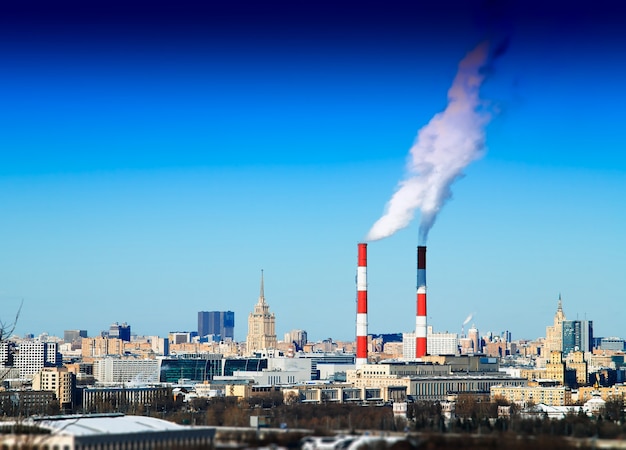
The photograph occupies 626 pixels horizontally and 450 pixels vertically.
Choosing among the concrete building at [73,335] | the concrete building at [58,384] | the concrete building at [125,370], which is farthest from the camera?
the concrete building at [73,335]

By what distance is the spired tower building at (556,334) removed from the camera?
438ft

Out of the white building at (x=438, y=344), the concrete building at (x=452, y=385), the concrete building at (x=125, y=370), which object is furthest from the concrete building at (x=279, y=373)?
the white building at (x=438, y=344)

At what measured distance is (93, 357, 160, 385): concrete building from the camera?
11073cm

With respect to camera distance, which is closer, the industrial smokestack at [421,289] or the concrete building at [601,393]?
the industrial smokestack at [421,289]

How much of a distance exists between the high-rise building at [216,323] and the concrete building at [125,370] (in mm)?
72427

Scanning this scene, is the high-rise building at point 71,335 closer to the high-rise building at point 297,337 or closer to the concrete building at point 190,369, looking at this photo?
the high-rise building at point 297,337

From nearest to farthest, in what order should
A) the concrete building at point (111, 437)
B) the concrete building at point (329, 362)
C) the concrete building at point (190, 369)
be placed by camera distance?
the concrete building at point (111, 437) < the concrete building at point (190, 369) < the concrete building at point (329, 362)

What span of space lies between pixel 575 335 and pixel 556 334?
2.79 m

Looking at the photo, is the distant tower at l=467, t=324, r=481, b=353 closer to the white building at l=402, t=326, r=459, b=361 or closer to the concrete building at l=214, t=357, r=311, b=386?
the white building at l=402, t=326, r=459, b=361

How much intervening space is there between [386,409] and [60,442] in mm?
29028

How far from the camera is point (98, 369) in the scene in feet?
373

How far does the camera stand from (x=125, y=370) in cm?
11331

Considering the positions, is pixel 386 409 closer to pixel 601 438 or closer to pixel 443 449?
pixel 601 438

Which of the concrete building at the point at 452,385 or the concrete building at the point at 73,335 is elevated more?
the concrete building at the point at 73,335
